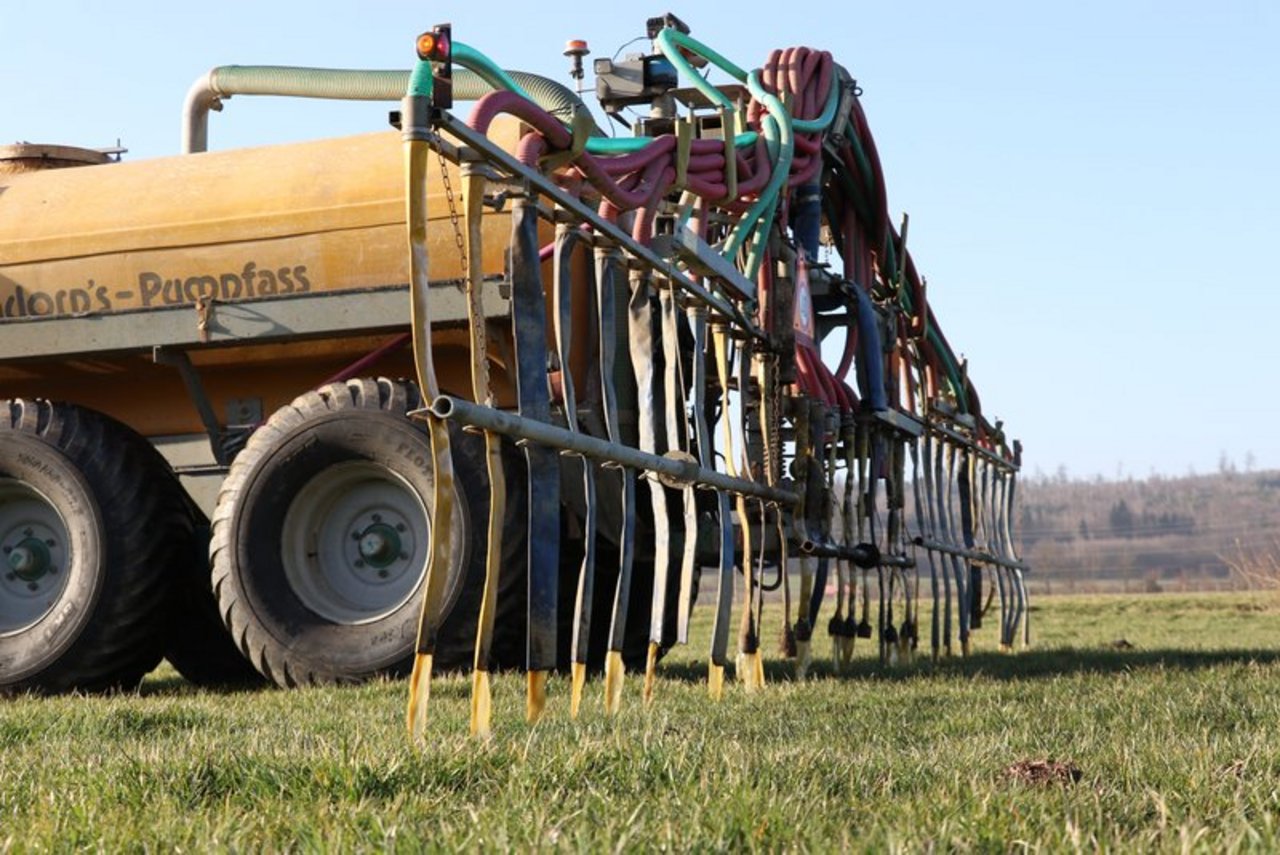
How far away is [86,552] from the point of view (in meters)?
8.45

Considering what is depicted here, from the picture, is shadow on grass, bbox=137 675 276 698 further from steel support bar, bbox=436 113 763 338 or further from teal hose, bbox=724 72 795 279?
teal hose, bbox=724 72 795 279

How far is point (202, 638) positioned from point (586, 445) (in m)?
4.39

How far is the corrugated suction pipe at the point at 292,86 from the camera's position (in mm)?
10055

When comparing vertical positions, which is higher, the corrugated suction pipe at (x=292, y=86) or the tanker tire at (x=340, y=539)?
the corrugated suction pipe at (x=292, y=86)

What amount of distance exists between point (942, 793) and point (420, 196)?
2.36 metres

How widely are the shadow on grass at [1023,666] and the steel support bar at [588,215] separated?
179cm

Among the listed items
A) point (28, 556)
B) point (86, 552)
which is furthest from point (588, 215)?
point (28, 556)

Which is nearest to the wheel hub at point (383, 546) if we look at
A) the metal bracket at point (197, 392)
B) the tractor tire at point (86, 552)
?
the tractor tire at point (86, 552)

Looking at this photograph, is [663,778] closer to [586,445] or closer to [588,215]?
[586,445]

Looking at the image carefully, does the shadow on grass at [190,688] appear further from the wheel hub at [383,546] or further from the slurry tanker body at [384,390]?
the wheel hub at [383,546]

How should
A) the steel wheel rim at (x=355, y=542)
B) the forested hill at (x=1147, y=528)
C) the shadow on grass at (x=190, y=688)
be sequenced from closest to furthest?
the steel wheel rim at (x=355, y=542), the shadow on grass at (x=190, y=688), the forested hill at (x=1147, y=528)

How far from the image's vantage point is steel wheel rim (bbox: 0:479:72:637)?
874 centimetres

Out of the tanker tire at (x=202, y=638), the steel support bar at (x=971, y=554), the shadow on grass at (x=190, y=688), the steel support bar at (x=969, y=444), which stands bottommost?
the shadow on grass at (x=190, y=688)

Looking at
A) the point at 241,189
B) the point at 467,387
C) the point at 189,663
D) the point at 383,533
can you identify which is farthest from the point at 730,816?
the point at 189,663
